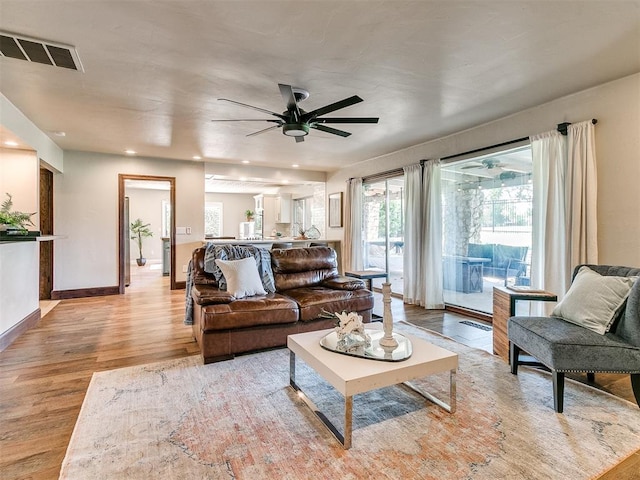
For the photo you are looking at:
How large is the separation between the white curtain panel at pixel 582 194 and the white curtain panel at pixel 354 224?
387cm

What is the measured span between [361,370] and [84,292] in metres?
5.90

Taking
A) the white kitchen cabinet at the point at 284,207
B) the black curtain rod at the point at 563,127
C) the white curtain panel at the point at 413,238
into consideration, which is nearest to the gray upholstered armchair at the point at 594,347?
the black curtain rod at the point at 563,127

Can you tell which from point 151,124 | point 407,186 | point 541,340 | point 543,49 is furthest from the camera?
point 407,186

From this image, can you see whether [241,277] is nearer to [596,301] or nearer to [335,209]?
[596,301]

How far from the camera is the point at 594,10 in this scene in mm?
2035

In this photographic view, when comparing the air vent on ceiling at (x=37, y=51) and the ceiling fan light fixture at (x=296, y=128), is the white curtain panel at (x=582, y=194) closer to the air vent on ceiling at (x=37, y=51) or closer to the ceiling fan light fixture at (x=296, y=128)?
the ceiling fan light fixture at (x=296, y=128)

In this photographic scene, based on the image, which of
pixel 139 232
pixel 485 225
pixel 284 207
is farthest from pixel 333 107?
pixel 139 232

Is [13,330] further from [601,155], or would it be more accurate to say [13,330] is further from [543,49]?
[601,155]

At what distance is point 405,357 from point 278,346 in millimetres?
1599

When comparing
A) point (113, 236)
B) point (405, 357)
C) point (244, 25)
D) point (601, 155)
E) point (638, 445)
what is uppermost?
point (244, 25)

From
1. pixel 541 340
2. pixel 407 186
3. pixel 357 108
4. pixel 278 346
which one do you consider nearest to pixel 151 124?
pixel 357 108

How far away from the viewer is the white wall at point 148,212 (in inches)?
417

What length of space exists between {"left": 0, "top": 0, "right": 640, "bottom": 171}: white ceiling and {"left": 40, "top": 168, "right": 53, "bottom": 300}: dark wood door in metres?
1.85

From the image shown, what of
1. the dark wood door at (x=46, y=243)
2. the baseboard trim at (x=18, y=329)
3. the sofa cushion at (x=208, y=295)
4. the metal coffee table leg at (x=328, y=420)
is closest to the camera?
the metal coffee table leg at (x=328, y=420)
